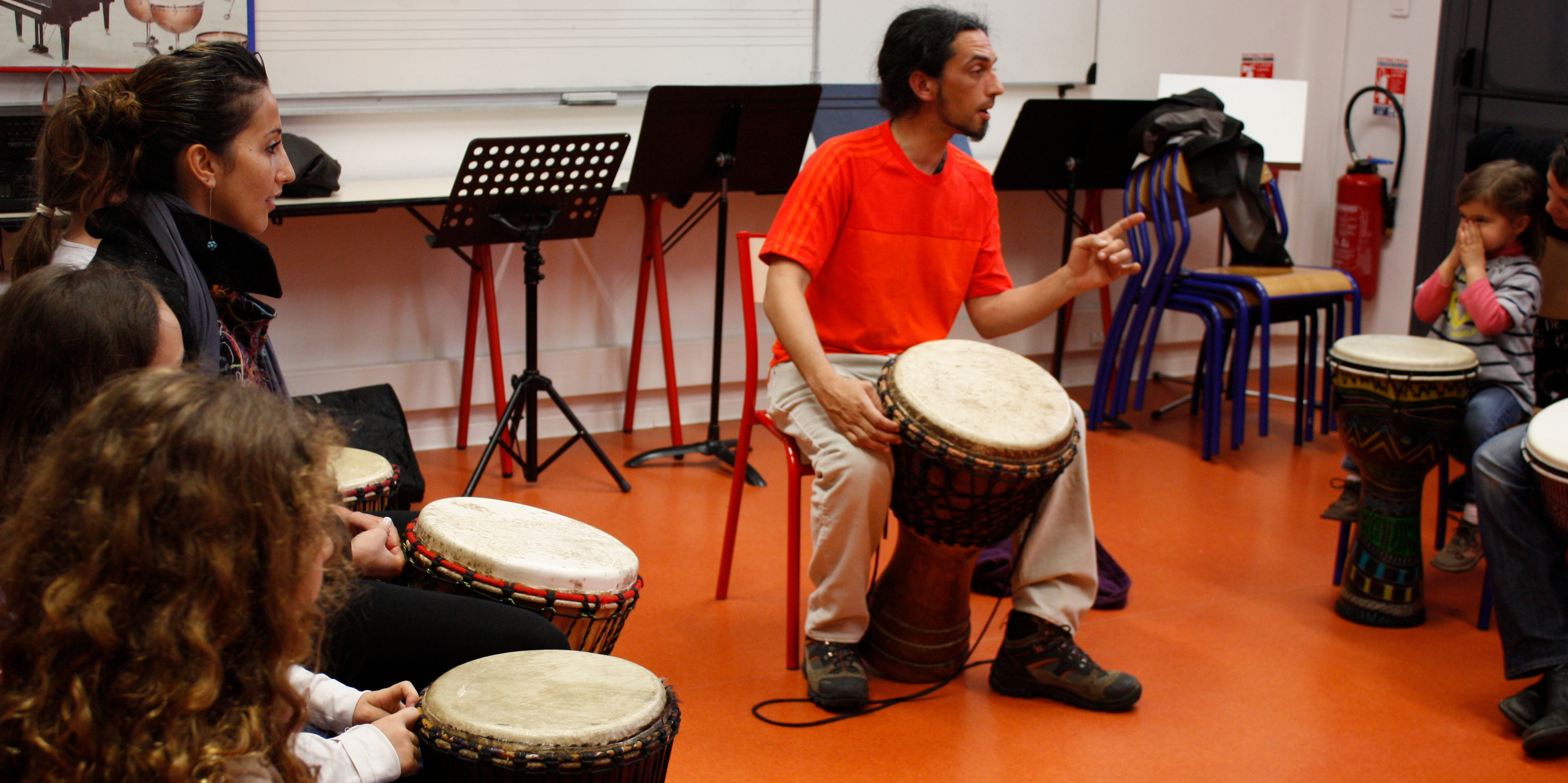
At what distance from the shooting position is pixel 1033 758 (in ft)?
7.04

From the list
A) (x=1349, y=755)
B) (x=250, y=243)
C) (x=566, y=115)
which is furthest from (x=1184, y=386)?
(x=250, y=243)

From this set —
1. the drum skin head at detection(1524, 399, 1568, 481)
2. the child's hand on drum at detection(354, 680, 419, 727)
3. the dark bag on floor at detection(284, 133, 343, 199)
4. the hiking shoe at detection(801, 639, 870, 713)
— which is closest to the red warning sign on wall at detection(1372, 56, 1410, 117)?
the drum skin head at detection(1524, 399, 1568, 481)

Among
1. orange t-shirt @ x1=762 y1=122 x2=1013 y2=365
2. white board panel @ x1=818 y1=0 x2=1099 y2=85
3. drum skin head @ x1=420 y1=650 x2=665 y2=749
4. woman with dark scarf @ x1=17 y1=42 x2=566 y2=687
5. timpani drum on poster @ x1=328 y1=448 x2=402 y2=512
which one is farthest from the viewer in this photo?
white board panel @ x1=818 y1=0 x2=1099 y2=85

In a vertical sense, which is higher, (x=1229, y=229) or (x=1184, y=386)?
(x=1229, y=229)

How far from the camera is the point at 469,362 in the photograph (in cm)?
395

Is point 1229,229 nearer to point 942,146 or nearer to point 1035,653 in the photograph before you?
point 942,146

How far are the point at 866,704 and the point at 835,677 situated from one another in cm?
8

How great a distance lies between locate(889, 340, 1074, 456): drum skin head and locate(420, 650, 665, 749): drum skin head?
84 cm

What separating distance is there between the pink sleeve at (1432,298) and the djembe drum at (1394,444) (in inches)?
9.9

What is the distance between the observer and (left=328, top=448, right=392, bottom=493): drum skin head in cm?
196

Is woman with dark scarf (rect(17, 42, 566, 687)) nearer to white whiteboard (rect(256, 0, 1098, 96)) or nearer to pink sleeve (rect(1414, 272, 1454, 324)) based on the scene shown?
white whiteboard (rect(256, 0, 1098, 96))

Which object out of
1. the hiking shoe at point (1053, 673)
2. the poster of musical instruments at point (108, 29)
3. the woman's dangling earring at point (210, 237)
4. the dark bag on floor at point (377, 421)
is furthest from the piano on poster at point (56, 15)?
the hiking shoe at point (1053, 673)

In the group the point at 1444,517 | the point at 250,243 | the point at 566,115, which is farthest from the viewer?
the point at 566,115

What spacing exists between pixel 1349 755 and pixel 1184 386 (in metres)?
3.08
